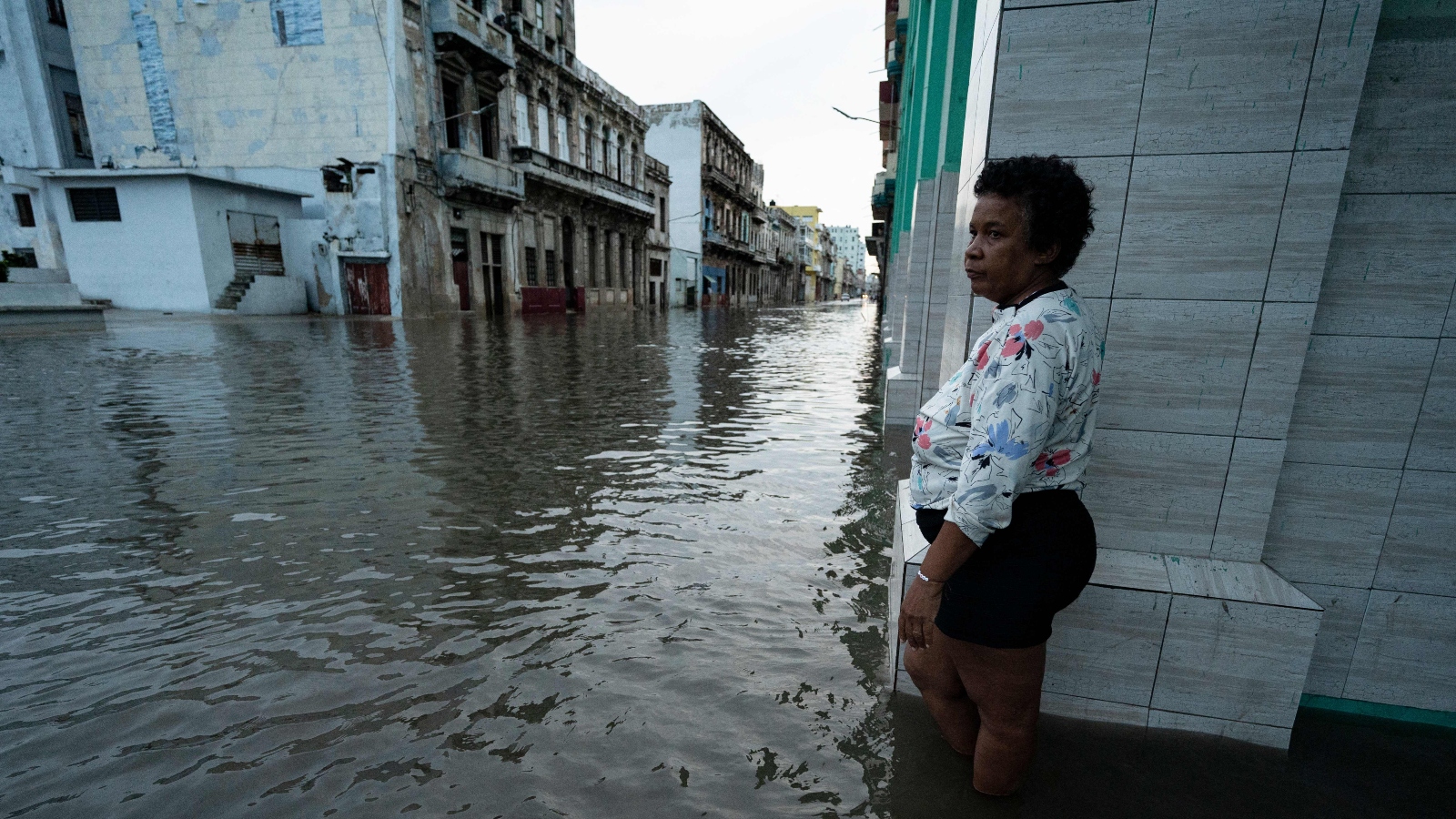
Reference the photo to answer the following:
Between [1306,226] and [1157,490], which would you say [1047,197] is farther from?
[1157,490]

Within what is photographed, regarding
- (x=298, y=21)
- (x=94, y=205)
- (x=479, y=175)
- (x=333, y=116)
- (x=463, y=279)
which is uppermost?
(x=298, y=21)

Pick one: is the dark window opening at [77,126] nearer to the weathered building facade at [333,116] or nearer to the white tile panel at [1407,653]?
the weathered building facade at [333,116]

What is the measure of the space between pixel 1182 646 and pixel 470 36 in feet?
86.3

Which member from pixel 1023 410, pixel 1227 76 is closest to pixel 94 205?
pixel 1023 410

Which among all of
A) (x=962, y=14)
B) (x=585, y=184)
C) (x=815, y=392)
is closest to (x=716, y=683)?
(x=962, y=14)

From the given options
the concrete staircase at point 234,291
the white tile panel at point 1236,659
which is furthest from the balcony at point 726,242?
the white tile panel at point 1236,659

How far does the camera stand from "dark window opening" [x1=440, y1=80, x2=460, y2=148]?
22.6m

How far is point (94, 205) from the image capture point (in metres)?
18.7

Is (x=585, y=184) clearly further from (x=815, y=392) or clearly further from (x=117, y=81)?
(x=815, y=392)

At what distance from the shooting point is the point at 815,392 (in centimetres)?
877

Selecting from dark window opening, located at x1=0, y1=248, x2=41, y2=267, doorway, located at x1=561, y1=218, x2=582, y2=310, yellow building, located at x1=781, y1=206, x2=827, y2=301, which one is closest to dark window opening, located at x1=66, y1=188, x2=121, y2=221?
dark window opening, located at x1=0, y1=248, x2=41, y2=267

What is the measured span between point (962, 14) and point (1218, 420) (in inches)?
160

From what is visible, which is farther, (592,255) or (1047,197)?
(592,255)

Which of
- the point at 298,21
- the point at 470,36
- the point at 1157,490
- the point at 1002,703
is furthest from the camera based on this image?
the point at 470,36
